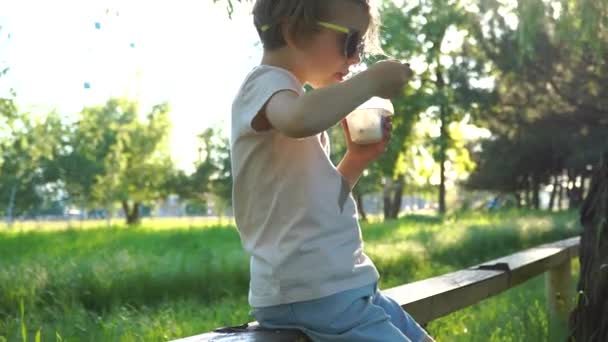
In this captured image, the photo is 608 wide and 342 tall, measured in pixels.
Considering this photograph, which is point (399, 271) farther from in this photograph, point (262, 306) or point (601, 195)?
point (262, 306)

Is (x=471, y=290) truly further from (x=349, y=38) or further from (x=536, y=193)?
(x=536, y=193)

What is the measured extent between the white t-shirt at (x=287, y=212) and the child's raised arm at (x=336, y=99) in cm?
10

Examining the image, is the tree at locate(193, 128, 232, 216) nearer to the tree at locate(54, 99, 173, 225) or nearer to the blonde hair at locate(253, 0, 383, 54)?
the tree at locate(54, 99, 173, 225)

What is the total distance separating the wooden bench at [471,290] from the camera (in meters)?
1.45

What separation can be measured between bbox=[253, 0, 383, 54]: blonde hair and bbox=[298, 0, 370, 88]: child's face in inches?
0.6

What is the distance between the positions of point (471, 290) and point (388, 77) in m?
1.47

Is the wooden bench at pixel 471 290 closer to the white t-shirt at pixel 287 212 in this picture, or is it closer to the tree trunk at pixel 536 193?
the white t-shirt at pixel 287 212

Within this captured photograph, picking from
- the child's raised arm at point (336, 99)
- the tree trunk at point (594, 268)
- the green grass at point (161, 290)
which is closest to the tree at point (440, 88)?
the green grass at point (161, 290)

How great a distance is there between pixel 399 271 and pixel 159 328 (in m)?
4.41

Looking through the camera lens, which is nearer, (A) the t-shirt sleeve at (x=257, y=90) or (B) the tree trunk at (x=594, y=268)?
(A) the t-shirt sleeve at (x=257, y=90)

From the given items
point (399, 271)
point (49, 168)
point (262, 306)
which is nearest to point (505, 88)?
point (49, 168)

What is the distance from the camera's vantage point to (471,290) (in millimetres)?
2506

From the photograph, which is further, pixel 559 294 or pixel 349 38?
pixel 559 294

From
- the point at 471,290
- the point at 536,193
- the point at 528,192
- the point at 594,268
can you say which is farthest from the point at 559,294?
the point at 528,192
